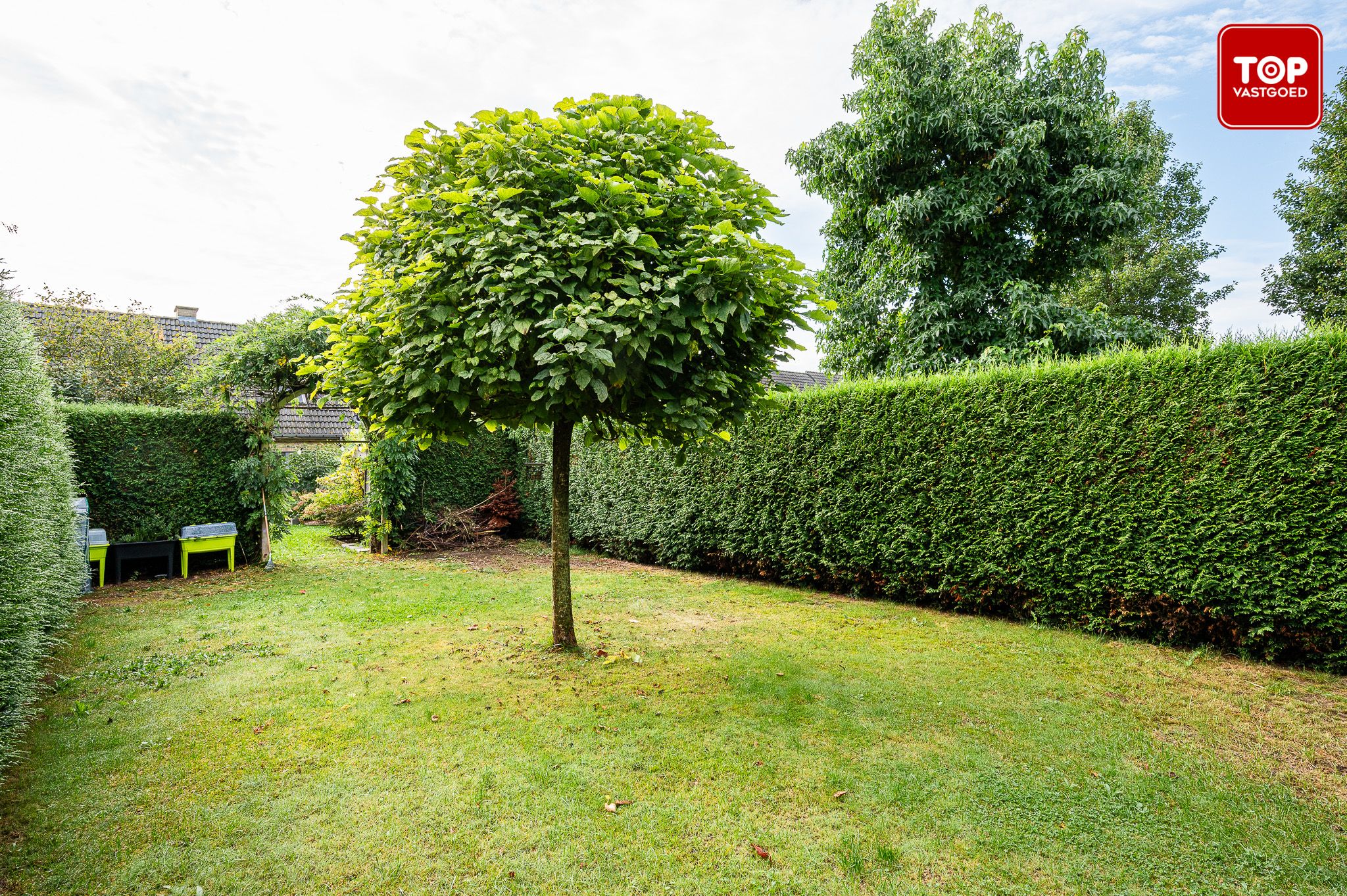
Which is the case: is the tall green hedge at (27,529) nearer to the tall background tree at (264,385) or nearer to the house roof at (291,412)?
the tall background tree at (264,385)

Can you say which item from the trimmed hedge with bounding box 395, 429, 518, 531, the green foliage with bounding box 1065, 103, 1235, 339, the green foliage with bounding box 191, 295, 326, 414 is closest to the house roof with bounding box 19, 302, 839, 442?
the trimmed hedge with bounding box 395, 429, 518, 531

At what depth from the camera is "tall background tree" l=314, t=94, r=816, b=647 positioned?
3557mm

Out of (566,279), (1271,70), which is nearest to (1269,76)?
(1271,70)

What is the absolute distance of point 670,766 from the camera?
10.3 ft

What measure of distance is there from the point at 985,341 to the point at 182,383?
1282 centimetres

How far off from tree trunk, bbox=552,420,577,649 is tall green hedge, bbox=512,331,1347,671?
1.64 metres

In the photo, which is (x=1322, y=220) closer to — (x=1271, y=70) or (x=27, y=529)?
(x=1271, y=70)

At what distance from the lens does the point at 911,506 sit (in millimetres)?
6883

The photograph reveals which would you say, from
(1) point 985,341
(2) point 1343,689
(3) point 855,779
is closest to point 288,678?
(3) point 855,779

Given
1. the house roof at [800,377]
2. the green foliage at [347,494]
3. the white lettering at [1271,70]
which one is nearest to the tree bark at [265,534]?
the green foliage at [347,494]

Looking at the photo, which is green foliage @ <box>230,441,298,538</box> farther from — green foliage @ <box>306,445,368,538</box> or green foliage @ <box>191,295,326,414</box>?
green foliage @ <box>306,445,368,538</box>

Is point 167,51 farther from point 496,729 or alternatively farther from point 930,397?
point 930,397

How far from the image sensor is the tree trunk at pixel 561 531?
4766 millimetres

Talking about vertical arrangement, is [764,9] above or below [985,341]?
above
